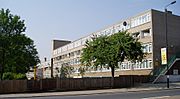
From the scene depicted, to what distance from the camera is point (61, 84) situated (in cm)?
3756

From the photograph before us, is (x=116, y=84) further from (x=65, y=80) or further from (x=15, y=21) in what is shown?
(x=15, y=21)

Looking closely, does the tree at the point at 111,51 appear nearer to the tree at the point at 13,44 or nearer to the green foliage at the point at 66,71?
the tree at the point at 13,44

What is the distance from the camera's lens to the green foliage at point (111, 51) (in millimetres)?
43250

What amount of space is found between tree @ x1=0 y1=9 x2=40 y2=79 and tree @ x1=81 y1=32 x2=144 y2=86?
1198 centimetres

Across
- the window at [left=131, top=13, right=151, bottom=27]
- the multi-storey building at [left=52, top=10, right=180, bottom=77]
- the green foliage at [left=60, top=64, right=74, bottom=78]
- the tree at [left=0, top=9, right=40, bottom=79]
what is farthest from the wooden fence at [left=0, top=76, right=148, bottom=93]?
the green foliage at [left=60, top=64, right=74, bottom=78]

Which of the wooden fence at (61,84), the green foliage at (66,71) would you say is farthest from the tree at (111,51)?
the green foliage at (66,71)

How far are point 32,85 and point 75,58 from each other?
6766 centimetres

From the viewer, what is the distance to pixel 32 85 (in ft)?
117

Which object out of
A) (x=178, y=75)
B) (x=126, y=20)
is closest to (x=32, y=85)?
(x=178, y=75)

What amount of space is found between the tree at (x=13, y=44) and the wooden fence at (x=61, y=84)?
14.3 metres

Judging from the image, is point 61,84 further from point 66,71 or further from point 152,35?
point 66,71

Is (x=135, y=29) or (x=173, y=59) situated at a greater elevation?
(x=135, y=29)

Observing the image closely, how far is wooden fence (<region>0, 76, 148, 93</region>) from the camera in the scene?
3403cm

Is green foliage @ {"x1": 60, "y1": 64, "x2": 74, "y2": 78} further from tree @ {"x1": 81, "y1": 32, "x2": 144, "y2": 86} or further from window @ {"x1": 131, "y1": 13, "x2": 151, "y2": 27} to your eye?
tree @ {"x1": 81, "y1": 32, "x2": 144, "y2": 86}
